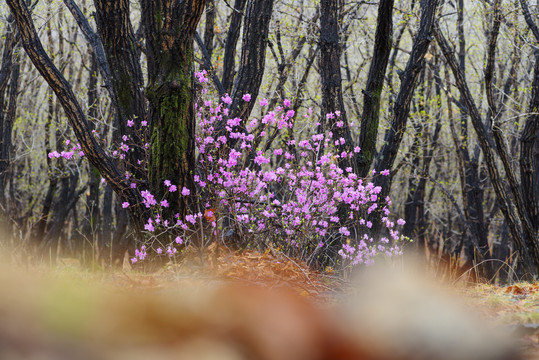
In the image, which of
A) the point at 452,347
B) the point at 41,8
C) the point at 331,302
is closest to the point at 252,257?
the point at 331,302

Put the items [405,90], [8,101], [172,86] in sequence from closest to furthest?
[172,86] < [405,90] < [8,101]

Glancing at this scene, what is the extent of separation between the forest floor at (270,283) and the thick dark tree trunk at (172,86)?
89cm

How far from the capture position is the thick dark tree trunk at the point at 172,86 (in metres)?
4.45

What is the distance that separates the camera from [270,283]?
3299 millimetres

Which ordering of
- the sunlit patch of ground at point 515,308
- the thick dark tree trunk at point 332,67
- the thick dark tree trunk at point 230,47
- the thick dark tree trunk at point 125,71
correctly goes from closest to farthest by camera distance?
the sunlit patch of ground at point 515,308
the thick dark tree trunk at point 125,71
the thick dark tree trunk at point 332,67
the thick dark tree trunk at point 230,47

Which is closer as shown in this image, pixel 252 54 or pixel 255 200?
pixel 255 200

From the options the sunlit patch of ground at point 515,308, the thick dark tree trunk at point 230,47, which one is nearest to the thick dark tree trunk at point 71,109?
the sunlit patch of ground at point 515,308

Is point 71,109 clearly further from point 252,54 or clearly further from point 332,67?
point 332,67

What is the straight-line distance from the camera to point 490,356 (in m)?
2.19

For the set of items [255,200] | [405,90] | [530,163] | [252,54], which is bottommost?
[255,200]

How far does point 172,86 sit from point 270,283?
1972 millimetres

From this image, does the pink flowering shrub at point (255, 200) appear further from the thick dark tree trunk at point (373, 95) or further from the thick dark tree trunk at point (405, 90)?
the thick dark tree trunk at point (405, 90)

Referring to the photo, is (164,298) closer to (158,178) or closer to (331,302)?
(331,302)

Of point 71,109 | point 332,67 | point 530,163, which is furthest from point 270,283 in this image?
point 530,163
